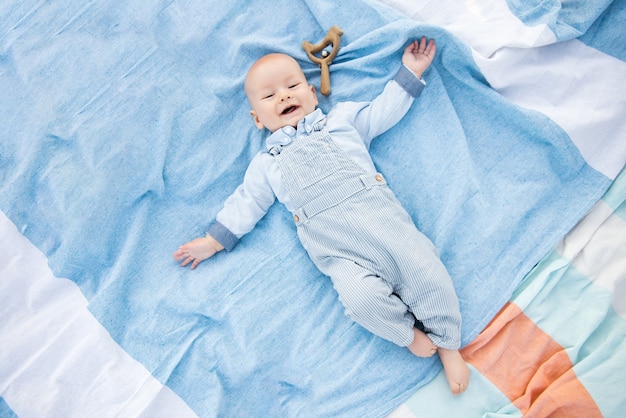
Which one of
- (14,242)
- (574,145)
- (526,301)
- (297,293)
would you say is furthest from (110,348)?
(574,145)

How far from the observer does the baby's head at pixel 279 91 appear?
4.31ft

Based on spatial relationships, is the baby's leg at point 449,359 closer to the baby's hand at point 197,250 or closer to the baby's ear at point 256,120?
the baby's hand at point 197,250

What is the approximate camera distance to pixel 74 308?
4.12ft

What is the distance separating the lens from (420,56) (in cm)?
135

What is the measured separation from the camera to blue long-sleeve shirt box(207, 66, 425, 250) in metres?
1.32

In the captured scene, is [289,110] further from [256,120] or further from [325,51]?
[325,51]

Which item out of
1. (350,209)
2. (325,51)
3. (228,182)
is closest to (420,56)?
(325,51)

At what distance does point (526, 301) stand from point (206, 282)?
86 centimetres

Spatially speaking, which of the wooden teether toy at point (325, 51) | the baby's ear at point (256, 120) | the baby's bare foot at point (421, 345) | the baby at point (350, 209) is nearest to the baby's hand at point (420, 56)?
the baby at point (350, 209)

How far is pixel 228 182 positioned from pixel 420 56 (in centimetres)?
67

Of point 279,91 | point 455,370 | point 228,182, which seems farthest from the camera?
point 228,182

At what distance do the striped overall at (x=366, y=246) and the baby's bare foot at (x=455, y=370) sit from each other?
0.15 feet

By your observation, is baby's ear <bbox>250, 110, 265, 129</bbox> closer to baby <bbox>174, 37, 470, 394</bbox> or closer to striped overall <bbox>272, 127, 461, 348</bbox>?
baby <bbox>174, 37, 470, 394</bbox>

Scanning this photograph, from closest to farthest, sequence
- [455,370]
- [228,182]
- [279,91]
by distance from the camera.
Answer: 1. [455,370]
2. [279,91]
3. [228,182]
